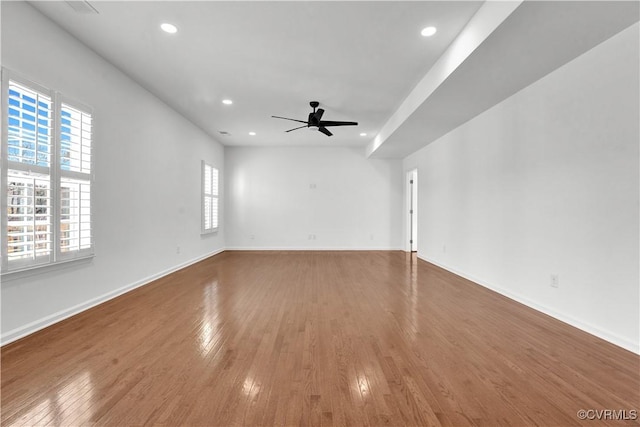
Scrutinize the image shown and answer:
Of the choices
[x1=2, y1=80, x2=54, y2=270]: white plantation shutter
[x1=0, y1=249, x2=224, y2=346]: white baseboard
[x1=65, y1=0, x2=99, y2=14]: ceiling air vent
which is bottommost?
[x1=0, y1=249, x2=224, y2=346]: white baseboard

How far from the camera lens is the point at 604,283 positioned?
253 cm

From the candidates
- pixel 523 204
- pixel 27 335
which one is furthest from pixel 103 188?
pixel 523 204

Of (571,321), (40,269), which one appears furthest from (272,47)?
(571,321)

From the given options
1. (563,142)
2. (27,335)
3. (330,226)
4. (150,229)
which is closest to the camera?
(27,335)

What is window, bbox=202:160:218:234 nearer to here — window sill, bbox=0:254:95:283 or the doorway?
Result: window sill, bbox=0:254:95:283

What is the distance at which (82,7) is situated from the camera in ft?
8.35

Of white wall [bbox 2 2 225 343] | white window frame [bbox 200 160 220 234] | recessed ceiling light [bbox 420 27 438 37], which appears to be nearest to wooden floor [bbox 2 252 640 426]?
white wall [bbox 2 2 225 343]

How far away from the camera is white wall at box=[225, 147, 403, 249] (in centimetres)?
805

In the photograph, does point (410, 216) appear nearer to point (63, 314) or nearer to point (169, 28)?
point (169, 28)

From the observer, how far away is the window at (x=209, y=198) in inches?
255

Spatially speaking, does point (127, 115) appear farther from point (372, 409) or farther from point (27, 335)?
point (372, 409)

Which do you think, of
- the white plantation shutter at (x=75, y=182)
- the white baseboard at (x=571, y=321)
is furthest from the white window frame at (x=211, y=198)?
the white baseboard at (x=571, y=321)

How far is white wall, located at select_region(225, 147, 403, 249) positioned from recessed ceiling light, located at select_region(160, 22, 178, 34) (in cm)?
518

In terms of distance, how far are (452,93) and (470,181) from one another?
1.64 meters
